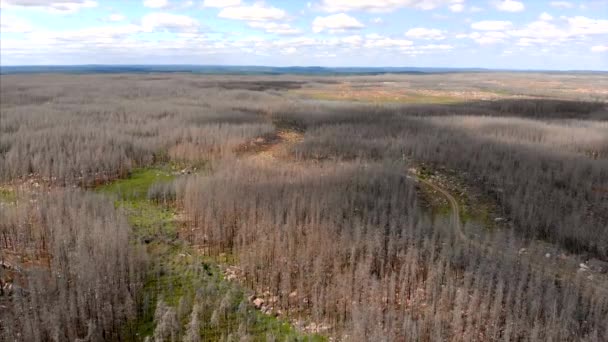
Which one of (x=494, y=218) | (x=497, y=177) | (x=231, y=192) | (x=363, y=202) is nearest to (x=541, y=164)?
(x=497, y=177)

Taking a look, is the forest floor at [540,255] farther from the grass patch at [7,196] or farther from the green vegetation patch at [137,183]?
the grass patch at [7,196]

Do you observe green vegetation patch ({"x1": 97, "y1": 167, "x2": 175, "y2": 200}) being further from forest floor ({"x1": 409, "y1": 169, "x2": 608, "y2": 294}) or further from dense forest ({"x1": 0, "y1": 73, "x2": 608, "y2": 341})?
forest floor ({"x1": 409, "y1": 169, "x2": 608, "y2": 294})

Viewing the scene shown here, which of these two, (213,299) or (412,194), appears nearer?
(213,299)

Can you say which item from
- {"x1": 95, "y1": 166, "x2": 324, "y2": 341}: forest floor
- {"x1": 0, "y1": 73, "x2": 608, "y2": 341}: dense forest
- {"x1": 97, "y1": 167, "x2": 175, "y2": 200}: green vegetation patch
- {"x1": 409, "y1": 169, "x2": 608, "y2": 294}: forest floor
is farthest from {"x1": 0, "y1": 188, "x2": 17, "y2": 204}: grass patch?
{"x1": 409, "y1": 169, "x2": 608, "y2": 294}: forest floor

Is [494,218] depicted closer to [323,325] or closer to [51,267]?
[323,325]

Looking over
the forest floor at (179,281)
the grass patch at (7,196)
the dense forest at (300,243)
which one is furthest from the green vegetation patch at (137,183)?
the grass patch at (7,196)

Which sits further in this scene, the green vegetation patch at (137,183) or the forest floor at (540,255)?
the green vegetation patch at (137,183)

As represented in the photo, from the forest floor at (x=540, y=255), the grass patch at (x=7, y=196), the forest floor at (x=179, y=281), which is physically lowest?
the forest floor at (x=179, y=281)

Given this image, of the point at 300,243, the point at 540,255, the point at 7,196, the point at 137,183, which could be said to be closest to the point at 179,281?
the point at 300,243

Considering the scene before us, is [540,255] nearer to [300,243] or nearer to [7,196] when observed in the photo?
[300,243]
